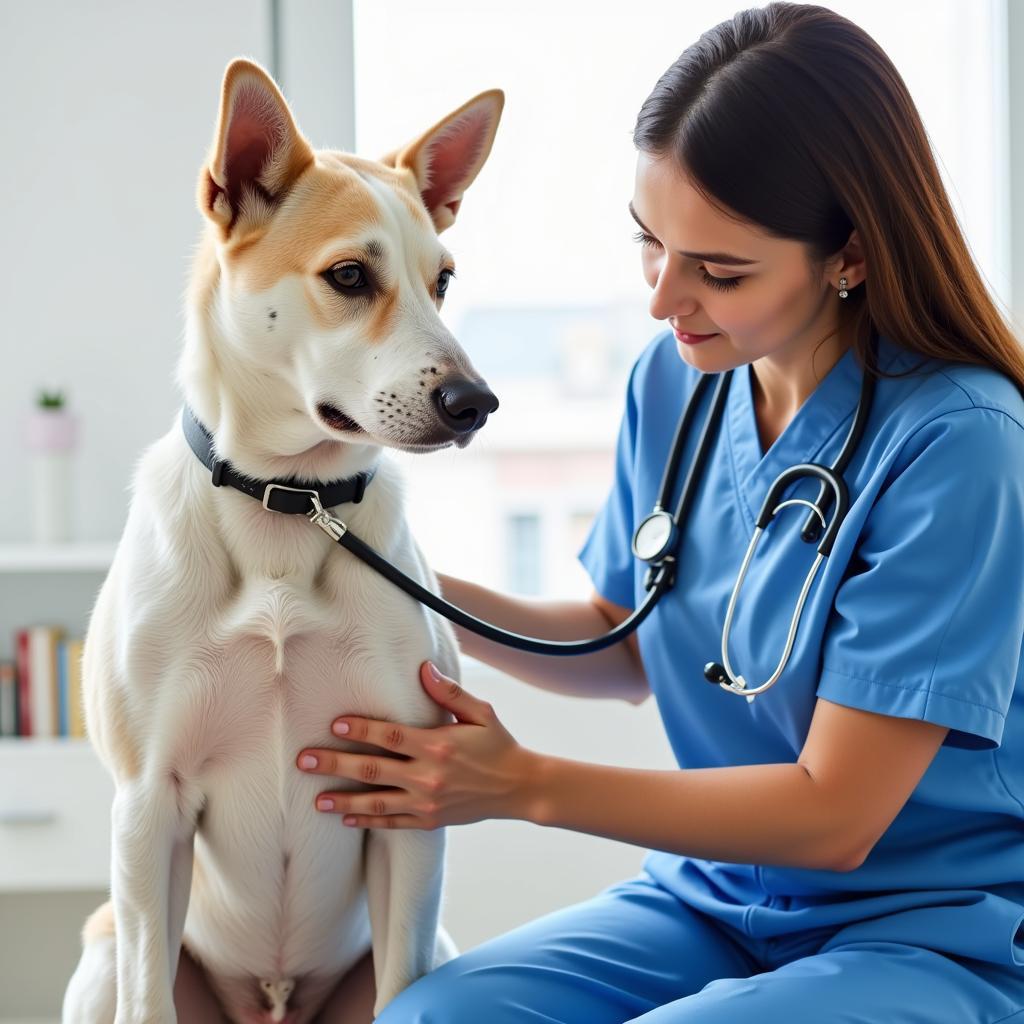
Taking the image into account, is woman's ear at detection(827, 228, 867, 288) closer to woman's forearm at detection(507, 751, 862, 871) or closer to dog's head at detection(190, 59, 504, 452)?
dog's head at detection(190, 59, 504, 452)

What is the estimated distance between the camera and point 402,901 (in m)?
1.16

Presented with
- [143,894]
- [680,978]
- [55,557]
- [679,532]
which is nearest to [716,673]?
[679,532]

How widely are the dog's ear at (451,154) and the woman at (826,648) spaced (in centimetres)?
18

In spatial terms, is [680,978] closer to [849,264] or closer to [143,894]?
[143,894]

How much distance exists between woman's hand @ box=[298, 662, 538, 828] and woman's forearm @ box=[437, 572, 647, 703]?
0.33 m

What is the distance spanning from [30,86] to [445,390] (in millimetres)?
1511

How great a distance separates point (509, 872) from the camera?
2.24 m

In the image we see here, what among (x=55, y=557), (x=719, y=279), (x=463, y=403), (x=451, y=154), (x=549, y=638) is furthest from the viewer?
(x=55, y=557)

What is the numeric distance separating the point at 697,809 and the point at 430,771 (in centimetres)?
27

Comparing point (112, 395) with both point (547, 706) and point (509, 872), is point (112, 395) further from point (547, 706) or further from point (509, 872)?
point (509, 872)

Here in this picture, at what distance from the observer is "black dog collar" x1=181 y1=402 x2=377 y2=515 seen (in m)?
1.12

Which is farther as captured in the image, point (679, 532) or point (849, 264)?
point (679, 532)

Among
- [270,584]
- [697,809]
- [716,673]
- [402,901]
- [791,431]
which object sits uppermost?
[791,431]

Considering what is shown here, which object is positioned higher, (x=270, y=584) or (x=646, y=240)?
(x=646, y=240)
